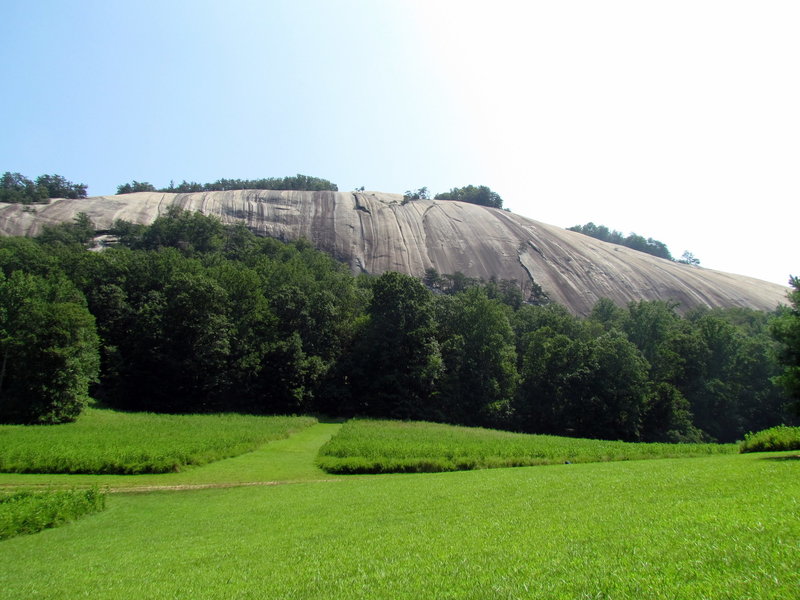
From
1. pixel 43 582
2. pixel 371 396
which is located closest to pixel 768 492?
pixel 43 582

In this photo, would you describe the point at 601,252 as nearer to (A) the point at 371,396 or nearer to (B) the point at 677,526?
(A) the point at 371,396

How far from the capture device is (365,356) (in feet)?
178

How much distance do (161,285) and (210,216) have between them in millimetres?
33498

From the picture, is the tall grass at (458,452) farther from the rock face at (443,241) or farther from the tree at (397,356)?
the rock face at (443,241)

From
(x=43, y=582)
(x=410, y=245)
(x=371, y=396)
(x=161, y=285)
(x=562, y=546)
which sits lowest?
(x=371, y=396)

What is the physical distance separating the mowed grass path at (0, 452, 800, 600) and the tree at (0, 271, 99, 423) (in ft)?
87.1

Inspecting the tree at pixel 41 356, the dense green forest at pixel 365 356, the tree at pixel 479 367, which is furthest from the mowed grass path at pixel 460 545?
the tree at pixel 479 367

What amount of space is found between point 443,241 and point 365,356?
144 ft

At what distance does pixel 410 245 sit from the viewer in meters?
89.8

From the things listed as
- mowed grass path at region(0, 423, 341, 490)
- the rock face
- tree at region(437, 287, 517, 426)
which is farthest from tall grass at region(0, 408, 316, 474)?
the rock face

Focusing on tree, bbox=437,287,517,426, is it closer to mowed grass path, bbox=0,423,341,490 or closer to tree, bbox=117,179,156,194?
mowed grass path, bbox=0,423,341,490

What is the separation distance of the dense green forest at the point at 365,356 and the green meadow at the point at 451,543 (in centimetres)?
3359

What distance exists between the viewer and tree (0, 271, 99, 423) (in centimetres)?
3616

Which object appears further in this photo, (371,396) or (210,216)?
(210,216)
